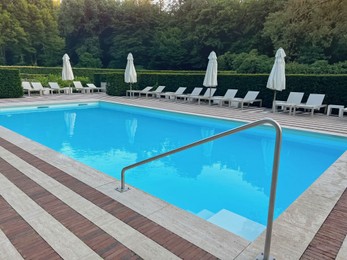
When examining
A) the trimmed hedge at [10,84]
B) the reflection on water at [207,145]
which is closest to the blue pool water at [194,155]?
the reflection on water at [207,145]

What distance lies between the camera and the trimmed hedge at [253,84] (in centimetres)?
1109

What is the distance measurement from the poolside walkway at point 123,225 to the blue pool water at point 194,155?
28.9 inches

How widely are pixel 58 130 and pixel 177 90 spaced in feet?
27.2

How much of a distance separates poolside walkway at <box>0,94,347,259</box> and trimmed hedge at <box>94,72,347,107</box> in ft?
26.5

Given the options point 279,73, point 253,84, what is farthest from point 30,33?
point 279,73

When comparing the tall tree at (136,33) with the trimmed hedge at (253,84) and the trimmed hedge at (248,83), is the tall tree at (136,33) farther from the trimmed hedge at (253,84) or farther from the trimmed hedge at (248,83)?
the trimmed hedge at (253,84)

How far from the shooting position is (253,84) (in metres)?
13.3

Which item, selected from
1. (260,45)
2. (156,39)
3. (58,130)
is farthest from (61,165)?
(156,39)

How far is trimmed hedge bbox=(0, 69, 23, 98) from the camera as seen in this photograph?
47.3 ft

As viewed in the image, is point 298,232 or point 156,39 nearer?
point 298,232

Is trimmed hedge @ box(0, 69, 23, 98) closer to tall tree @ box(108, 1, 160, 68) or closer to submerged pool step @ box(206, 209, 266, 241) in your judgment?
submerged pool step @ box(206, 209, 266, 241)

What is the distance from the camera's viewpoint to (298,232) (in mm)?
2852

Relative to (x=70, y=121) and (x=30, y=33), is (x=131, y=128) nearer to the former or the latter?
(x=70, y=121)

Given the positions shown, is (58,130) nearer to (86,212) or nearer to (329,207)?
(86,212)
